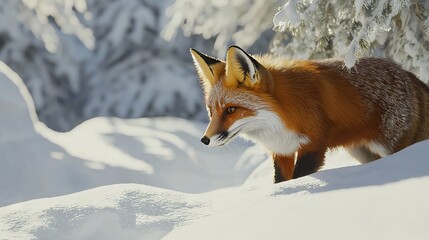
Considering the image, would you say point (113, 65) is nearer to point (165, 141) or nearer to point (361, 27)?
point (165, 141)

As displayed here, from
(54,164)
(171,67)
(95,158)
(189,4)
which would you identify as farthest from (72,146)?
(171,67)

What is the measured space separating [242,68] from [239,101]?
0.24 metres

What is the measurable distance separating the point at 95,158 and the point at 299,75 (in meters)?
5.25

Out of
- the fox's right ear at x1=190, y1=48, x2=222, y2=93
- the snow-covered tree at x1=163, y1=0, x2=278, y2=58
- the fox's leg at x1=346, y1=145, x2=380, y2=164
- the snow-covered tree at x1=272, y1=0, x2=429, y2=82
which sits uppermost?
the snow-covered tree at x1=163, y1=0, x2=278, y2=58

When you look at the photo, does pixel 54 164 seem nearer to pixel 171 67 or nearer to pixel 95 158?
pixel 95 158

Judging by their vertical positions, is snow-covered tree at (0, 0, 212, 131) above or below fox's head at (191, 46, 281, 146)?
above

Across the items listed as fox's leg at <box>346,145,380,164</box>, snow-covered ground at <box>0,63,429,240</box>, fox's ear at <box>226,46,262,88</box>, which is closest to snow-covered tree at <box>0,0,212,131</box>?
snow-covered ground at <box>0,63,429,240</box>

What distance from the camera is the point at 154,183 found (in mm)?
8844

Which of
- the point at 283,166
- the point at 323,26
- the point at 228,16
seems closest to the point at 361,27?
the point at 323,26

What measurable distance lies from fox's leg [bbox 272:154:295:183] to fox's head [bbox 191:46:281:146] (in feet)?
1.25

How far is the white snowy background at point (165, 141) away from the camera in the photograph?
327 cm

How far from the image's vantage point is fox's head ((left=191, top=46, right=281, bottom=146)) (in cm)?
444

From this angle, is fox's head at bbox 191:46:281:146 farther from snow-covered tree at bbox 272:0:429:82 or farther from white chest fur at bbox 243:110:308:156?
snow-covered tree at bbox 272:0:429:82

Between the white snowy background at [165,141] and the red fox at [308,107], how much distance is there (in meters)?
0.29
